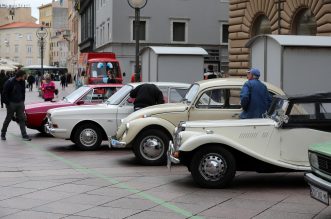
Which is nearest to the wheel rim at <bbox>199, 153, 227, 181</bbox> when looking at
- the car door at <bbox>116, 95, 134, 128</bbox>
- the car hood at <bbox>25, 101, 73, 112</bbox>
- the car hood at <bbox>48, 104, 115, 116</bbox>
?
the car door at <bbox>116, 95, 134, 128</bbox>

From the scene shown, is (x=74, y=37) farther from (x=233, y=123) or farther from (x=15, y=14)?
(x=15, y=14)

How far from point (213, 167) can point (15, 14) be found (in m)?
162

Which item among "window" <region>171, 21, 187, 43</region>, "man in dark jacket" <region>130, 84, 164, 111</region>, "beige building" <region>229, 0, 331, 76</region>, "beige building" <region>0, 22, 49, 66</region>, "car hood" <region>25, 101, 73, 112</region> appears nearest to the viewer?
"man in dark jacket" <region>130, 84, 164, 111</region>

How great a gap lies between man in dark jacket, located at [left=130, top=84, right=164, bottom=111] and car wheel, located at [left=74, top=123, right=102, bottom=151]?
1.22 metres

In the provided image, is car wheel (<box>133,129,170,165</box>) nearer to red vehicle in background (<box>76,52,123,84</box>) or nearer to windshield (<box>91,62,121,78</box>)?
red vehicle in background (<box>76,52,123,84</box>)

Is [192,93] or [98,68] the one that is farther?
[98,68]

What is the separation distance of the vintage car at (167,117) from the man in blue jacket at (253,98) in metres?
0.35

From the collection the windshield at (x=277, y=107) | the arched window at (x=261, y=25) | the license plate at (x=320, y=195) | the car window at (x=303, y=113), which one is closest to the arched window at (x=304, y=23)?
Result: the arched window at (x=261, y=25)

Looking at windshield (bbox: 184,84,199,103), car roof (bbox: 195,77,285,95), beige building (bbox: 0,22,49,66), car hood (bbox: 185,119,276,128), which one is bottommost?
car hood (bbox: 185,119,276,128)

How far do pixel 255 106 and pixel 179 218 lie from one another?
4.48m

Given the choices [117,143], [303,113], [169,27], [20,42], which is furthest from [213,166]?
[20,42]

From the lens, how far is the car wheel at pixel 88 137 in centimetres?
1380

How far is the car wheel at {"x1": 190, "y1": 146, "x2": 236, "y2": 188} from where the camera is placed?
29.4ft

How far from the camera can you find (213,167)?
8.98 metres
